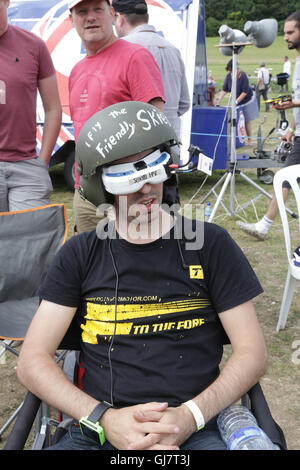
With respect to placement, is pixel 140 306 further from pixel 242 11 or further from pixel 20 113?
pixel 242 11

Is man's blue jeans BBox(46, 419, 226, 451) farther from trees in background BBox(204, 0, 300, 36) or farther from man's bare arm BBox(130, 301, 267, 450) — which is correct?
trees in background BBox(204, 0, 300, 36)

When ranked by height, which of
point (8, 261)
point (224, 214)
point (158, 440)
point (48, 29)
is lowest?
point (224, 214)

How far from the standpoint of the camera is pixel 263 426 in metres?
1.49

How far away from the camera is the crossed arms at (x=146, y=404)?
1486mm

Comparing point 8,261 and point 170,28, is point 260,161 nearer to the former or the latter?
point 170,28

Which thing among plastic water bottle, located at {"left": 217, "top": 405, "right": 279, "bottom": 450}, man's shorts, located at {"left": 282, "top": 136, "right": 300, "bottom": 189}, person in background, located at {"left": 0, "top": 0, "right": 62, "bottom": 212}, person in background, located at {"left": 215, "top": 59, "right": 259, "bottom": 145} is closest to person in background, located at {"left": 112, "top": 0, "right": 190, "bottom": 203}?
person in background, located at {"left": 0, "top": 0, "right": 62, "bottom": 212}

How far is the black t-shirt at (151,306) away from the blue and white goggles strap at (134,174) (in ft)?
0.72

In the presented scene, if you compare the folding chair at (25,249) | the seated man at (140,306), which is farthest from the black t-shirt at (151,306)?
the folding chair at (25,249)

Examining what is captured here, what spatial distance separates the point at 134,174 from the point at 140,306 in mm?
462

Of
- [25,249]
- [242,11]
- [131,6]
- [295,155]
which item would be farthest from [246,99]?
[242,11]

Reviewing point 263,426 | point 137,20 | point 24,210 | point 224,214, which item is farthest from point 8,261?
point 224,214

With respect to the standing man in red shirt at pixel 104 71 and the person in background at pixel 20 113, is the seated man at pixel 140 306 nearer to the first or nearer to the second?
the standing man in red shirt at pixel 104 71

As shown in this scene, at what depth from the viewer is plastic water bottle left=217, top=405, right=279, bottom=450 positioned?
141 cm
